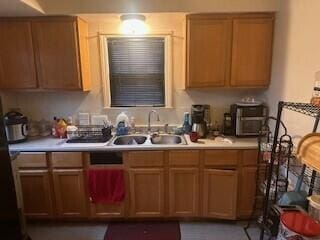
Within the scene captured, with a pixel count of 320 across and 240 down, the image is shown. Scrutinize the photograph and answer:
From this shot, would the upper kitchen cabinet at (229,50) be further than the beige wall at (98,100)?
No

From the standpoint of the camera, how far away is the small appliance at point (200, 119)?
283cm

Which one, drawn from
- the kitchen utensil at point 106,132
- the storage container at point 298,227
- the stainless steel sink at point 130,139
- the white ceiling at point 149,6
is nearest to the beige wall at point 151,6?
the white ceiling at point 149,6

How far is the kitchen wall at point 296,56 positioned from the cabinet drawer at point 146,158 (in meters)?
1.23

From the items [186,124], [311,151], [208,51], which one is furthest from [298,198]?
[208,51]

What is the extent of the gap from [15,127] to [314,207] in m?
2.73

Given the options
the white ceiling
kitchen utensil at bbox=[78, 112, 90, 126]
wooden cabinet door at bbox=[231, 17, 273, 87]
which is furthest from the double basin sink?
the white ceiling

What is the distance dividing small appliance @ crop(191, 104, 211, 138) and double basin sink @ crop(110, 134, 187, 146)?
20 centimetres

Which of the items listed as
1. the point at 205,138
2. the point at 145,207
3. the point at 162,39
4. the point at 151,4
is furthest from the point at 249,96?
the point at 145,207

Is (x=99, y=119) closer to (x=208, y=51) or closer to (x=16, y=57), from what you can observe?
(x=16, y=57)

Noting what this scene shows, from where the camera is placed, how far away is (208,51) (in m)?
2.68

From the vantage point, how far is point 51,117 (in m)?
3.15

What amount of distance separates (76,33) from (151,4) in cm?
82

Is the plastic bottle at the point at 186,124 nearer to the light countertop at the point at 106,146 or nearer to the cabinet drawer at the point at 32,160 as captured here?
the light countertop at the point at 106,146

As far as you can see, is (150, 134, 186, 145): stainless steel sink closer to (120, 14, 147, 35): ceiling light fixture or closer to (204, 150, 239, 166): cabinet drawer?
(204, 150, 239, 166): cabinet drawer
